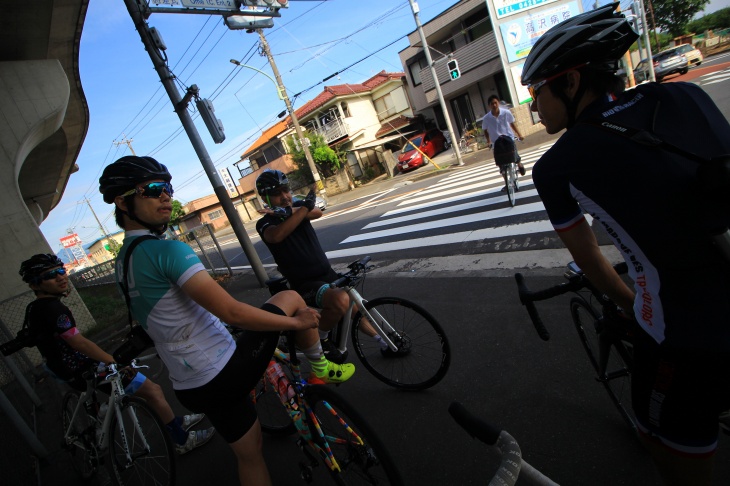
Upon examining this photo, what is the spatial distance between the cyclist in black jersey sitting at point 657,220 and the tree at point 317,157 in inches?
1121

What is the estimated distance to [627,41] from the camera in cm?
139

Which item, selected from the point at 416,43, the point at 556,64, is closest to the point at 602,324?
the point at 556,64

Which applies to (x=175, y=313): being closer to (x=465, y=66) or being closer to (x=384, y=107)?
(x=465, y=66)

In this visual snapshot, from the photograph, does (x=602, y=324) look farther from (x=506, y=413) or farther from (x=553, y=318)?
(x=553, y=318)

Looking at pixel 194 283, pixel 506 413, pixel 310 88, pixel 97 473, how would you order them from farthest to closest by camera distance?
1. pixel 310 88
2. pixel 97 473
3. pixel 506 413
4. pixel 194 283

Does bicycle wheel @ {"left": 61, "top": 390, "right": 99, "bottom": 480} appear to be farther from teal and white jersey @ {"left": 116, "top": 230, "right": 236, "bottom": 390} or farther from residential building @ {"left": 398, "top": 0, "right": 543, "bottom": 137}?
residential building @ {"left": 398, "top": 0, "right": 543, "bottom": 137}

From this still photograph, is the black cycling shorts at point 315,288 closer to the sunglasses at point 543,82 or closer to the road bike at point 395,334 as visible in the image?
the road bike at point 395,334

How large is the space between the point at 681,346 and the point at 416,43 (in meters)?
27.7

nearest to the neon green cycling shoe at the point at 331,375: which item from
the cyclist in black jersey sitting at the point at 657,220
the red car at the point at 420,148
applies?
the cyclist in black jersey sitting at the point at 657,220

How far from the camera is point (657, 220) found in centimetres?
107

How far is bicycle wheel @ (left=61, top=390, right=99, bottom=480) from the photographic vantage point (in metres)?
3.12

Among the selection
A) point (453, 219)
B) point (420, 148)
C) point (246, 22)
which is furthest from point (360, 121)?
point (453, 219)

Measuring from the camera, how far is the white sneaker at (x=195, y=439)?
10.7 ft

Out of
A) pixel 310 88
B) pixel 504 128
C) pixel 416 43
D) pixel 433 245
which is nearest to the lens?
pixel 433 245
